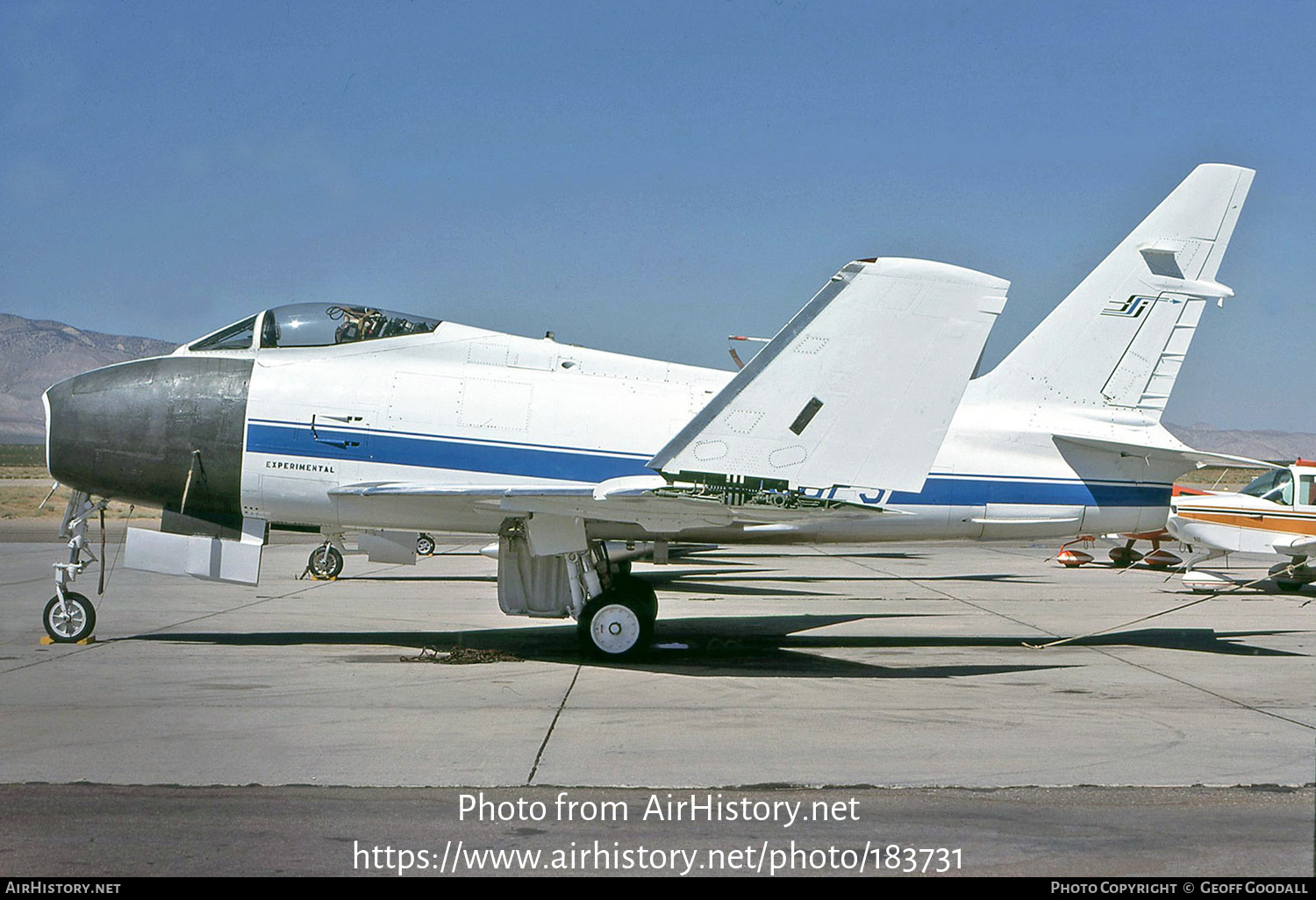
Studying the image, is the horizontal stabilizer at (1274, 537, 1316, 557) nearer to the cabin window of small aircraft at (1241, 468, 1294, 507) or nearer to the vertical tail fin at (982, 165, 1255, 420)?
the cabin window of small aircraft at (1241, 468, 1294, 507)

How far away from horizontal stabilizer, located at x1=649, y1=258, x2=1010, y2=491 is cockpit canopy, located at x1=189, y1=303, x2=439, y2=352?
388 centimetres

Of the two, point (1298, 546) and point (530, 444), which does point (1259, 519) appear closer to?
point (1298, 546)

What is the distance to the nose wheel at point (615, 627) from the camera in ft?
35.8

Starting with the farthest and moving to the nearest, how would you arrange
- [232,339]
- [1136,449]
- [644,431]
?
1. [1136,449]
2. [232,339]
3. [644,431]

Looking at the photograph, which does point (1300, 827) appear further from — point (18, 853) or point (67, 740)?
point (67, 740)

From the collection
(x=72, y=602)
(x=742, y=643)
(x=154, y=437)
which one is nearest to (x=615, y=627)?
(x=742, y=643)

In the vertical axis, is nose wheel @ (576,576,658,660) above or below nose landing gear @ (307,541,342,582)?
above

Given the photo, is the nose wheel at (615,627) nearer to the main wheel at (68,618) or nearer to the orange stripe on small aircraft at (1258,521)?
the main wheel at (68,618)

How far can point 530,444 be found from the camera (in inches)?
441

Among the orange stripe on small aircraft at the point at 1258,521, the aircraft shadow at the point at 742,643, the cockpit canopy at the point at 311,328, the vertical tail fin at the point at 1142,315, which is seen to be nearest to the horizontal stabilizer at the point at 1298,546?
the orange stripe on small aircraft at the point at 1258,521

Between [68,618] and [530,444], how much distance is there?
5321mm

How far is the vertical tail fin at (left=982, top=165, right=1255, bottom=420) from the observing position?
491 inches

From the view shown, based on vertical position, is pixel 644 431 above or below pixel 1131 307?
below

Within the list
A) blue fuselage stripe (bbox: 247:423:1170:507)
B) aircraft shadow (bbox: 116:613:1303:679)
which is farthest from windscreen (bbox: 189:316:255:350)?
aircraft shadow (bbox: 116:613:1303:679)
